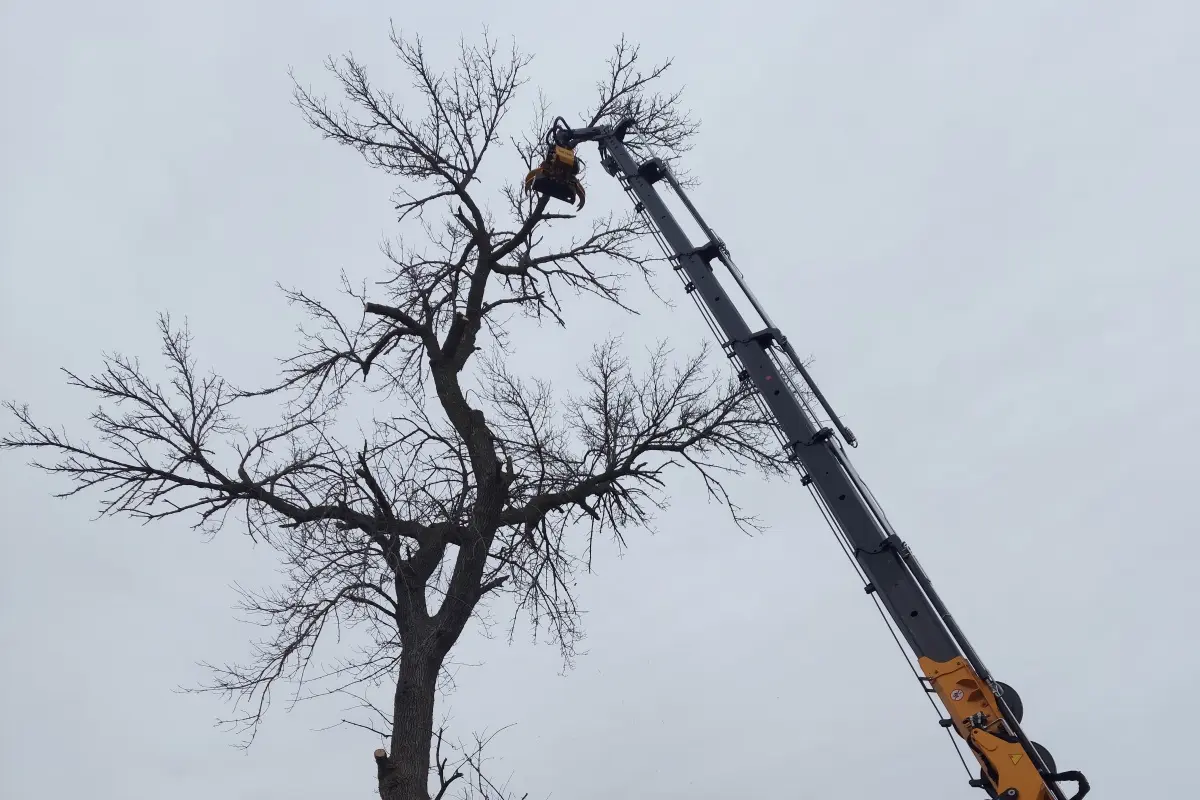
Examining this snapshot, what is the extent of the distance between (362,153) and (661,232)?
386 cm

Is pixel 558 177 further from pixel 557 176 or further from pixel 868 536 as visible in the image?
pixel 868 536

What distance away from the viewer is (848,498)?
22.9 ft

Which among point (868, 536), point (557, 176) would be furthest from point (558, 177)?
point (868, 536)

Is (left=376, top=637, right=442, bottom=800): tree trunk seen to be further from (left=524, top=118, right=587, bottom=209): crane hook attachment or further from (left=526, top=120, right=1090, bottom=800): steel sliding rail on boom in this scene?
(left=524, top=118, right=587, bottom=209): crane hook attachment

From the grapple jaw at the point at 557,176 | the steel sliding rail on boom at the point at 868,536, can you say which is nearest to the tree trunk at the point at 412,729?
the steel sliding rail on boom at the point at 868,536

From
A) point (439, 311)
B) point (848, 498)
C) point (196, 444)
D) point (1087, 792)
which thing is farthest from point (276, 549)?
point (1087, 792)

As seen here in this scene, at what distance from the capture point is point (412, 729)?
745 cm

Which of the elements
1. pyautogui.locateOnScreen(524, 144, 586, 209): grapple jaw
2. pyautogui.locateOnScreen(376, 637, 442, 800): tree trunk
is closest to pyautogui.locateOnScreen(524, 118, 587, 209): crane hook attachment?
pyautogui.locateOnScreen(524, 144, 586, 209): grapple jaw

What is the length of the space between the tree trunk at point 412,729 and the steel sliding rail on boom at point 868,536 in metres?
3.75

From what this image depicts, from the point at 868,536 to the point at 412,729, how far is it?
4165mm

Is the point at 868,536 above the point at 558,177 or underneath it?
underneath

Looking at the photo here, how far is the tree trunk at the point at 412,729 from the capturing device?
280 inches

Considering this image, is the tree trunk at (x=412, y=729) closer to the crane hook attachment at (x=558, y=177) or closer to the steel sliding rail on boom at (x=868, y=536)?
the steel sliding rail on boom at (x=868, y=536)

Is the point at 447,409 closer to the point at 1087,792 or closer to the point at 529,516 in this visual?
the point at 529,516
